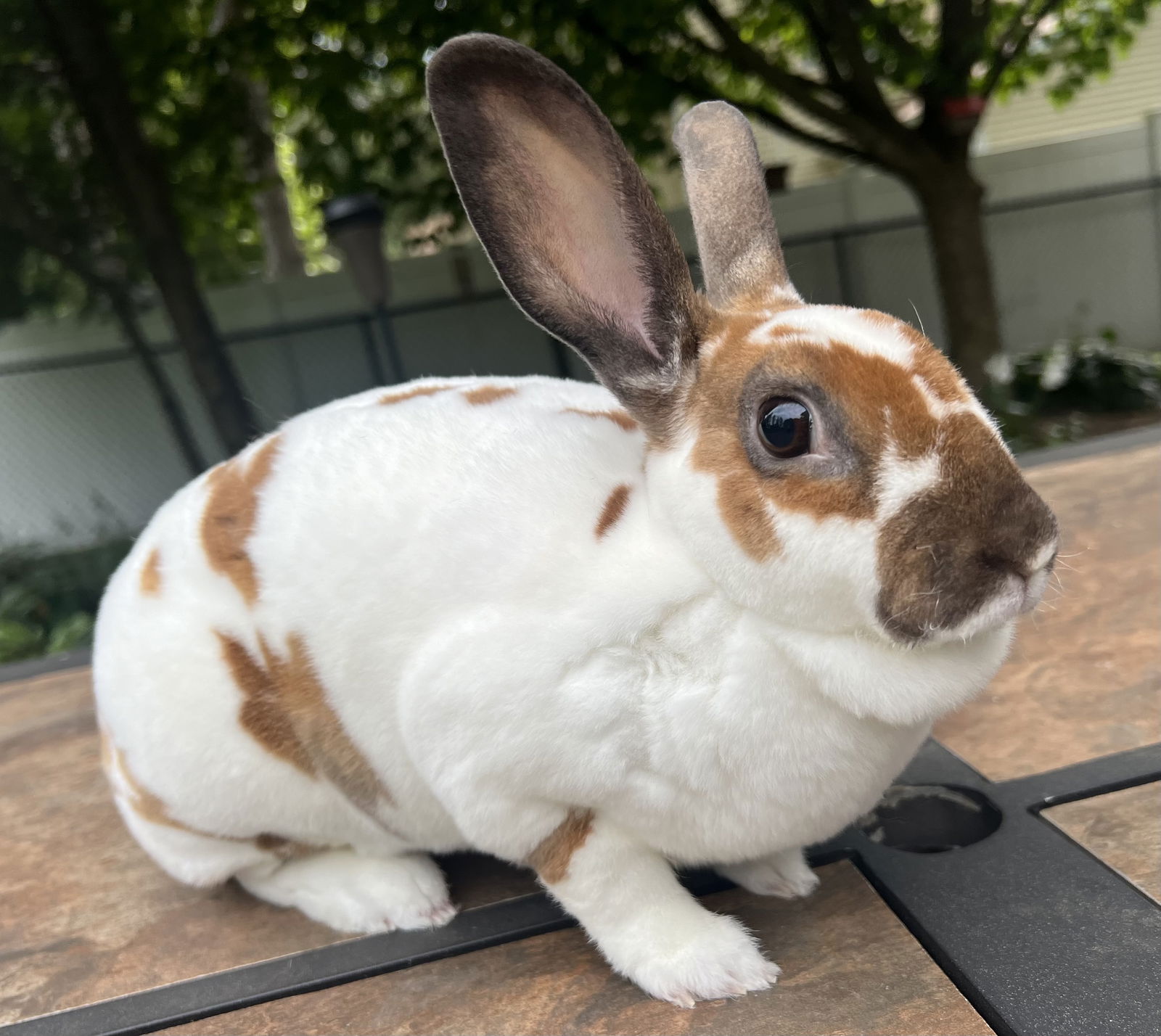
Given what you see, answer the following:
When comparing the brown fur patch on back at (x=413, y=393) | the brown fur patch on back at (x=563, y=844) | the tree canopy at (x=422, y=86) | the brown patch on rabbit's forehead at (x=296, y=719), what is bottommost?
the brown fur patch on back at (x=563, y=844)

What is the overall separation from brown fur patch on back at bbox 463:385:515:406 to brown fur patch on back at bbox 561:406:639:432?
11 cm

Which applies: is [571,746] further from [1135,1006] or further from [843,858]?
[1135,1006]

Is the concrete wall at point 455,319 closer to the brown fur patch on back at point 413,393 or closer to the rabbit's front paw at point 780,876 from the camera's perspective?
the brown fur patch on back at point 413,393

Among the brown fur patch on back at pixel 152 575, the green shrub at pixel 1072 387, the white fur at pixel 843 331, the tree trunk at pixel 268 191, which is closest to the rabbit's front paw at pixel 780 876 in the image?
the white fur at pixel 843 331

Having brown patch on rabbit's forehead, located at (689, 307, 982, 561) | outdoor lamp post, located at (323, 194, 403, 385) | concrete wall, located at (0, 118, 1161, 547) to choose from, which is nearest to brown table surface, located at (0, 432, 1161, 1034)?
brown patch on rabbit's forehead, located at (689, 307, 982, 561)

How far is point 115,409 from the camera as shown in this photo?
6875mm

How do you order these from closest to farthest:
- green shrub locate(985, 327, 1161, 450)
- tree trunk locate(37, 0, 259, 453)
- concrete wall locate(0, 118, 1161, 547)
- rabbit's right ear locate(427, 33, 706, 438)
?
rabbit's right ear locate(427, 33, 706, 438) → tree trunk locate(37, 0, 259, 453) → green shrub locate(985, 327, 1161, 450) → concrete wall locate(0, 118, 1161, 547)

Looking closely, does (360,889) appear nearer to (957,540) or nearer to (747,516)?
(747,516)

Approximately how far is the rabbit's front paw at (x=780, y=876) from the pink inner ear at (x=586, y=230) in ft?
2.55

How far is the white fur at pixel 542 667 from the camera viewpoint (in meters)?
1.05

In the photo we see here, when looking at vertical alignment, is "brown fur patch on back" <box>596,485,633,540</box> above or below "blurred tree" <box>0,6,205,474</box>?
below

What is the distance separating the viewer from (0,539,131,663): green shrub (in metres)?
5.03

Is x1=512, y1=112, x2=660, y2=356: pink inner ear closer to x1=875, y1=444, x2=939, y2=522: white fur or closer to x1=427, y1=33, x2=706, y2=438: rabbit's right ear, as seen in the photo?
x1=427, y1=33, x2=706, y2=438: rabbit's right ear

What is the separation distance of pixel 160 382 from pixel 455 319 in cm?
241
